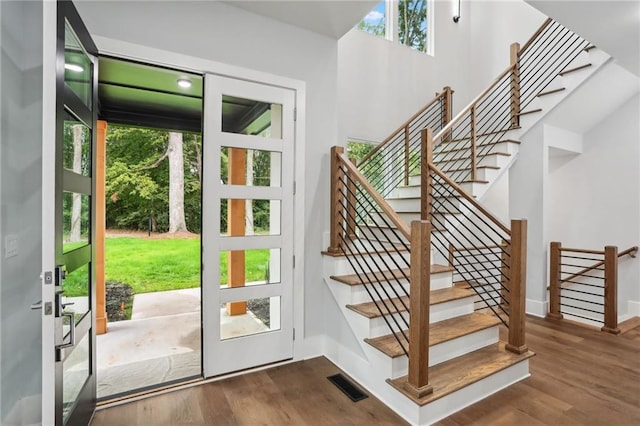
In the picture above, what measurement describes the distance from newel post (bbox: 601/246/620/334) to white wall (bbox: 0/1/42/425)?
5089 millimetres

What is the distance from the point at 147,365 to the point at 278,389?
4.16ft

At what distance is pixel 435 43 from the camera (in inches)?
242

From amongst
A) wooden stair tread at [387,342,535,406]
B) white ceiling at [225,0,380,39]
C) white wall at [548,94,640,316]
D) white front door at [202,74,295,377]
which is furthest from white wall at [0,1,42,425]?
white wall at [548,94,640,316]

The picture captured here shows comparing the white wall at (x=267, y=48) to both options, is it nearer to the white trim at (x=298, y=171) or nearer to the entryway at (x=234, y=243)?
the white trim at (x=298, y=171)

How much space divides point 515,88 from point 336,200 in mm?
3457

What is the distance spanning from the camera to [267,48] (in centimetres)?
280

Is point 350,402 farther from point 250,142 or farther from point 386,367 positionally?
point 250,142

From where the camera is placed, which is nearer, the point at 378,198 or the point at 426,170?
the point at 378,198

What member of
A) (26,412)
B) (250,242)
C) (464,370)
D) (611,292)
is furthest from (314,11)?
(611,292)

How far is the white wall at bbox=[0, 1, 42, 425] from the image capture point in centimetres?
166

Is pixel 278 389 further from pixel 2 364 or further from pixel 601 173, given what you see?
pixel 601 173

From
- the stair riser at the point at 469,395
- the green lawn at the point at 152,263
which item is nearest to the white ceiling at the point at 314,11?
the stair riser at the point at 469,395

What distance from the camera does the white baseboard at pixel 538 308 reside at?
418 centimetres

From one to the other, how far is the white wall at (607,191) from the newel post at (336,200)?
4.03m
